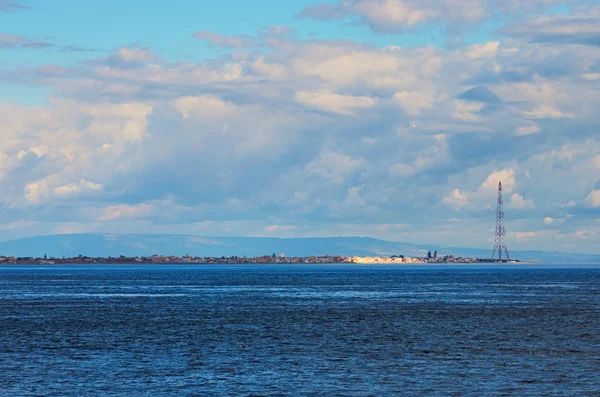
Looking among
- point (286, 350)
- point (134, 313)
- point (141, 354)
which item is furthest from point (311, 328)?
point (134, 313)

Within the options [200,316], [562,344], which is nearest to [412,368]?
[562,344]

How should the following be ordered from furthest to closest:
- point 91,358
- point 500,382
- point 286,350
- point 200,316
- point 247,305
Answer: point 247,305
point 200,316
point 286,350
point 91,358
point 500,382

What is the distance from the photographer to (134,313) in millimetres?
108062

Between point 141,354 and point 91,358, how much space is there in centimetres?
400

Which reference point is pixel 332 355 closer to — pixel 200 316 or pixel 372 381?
pixel 372 381

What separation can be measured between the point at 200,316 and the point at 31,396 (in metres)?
55.2

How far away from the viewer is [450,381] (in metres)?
52.7

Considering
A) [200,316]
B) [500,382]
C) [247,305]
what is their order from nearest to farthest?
1. [500,382]
2. [200,316]
3. [247,305]

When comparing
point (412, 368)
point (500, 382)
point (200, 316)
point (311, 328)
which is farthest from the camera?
point (200, 316)

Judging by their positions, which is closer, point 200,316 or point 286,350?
point 286,350

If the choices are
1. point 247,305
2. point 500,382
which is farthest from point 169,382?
point 247,305

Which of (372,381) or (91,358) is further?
(91,358)

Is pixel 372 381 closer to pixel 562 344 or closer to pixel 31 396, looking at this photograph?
pixel 31 396

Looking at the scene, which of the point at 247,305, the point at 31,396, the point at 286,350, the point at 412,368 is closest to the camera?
the point at 31,396
